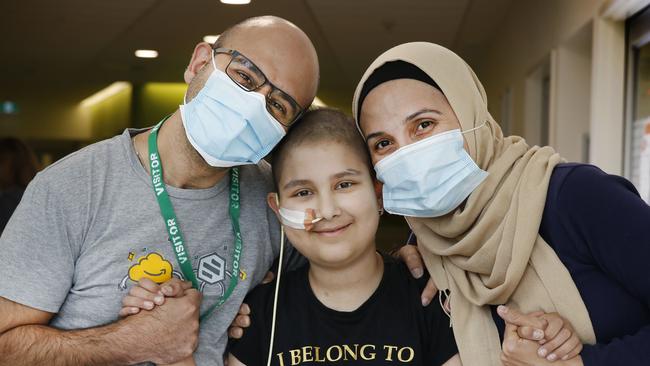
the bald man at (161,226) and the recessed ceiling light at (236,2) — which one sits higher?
the recessed ceiling light at (236,2)

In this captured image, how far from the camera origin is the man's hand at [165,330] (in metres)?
1.80

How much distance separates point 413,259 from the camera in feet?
6.59

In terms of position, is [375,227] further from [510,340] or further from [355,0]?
[355,0]

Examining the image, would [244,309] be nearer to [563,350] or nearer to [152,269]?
[152,269]

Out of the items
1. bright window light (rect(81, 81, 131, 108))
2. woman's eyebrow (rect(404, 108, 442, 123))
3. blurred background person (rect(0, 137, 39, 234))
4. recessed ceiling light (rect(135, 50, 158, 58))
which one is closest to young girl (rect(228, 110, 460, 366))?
woman's eyebrow (rect(404, 108, 442, 123))

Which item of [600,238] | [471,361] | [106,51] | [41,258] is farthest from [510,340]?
[106,51]

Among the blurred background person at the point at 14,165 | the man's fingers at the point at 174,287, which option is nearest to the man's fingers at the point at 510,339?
the man's fingers at the point at 174,287

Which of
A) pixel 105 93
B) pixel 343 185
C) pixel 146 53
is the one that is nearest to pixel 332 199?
pixel 343 185

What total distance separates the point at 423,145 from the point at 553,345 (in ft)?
1.84

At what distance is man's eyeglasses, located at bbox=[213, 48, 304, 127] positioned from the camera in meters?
1.91

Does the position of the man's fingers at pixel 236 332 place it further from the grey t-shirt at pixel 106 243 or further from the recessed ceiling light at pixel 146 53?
the recessed ceiling light at pixel 146 53

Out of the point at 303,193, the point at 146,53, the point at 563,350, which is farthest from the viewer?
the point at 146,53

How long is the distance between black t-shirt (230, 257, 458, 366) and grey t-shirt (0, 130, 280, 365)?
0.31 feet

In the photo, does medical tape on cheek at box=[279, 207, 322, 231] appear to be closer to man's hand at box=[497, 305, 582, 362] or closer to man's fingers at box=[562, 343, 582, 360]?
man's hand at box=[497, 305, 582, 362]
